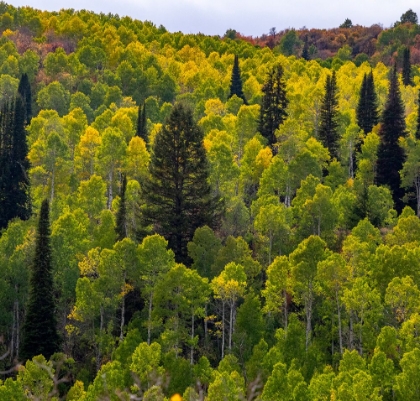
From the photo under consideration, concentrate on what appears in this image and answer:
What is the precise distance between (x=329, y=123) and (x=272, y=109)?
7257 mm

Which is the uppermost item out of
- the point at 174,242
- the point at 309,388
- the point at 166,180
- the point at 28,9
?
the point at 28,9

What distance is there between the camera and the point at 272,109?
86375mm

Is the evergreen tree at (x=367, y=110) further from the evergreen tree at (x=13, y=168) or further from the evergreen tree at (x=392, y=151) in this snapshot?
the evergreen tree at (x=13, y=168)

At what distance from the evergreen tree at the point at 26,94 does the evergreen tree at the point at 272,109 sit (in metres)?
38.7

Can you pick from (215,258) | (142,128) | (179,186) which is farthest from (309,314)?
(142,128)

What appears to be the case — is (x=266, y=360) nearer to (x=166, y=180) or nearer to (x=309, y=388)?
(x=309, y=388)

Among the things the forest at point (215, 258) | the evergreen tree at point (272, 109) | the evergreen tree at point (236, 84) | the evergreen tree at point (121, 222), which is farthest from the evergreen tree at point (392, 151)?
the evergreen tree at point (236, 84)

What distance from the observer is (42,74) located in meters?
131

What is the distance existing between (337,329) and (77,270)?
2016 cm

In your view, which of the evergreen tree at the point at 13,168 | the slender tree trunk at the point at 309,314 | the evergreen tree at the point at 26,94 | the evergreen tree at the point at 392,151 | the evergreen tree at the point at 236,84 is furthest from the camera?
the evergreen tree at the point at 236,84

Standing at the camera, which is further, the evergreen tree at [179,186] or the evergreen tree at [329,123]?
the evergreen tree at [329,123]

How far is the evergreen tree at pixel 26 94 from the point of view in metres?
107

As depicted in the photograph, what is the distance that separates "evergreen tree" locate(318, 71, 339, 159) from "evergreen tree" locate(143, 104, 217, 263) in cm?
2704

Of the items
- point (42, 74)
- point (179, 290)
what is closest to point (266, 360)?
point (179, 290)
